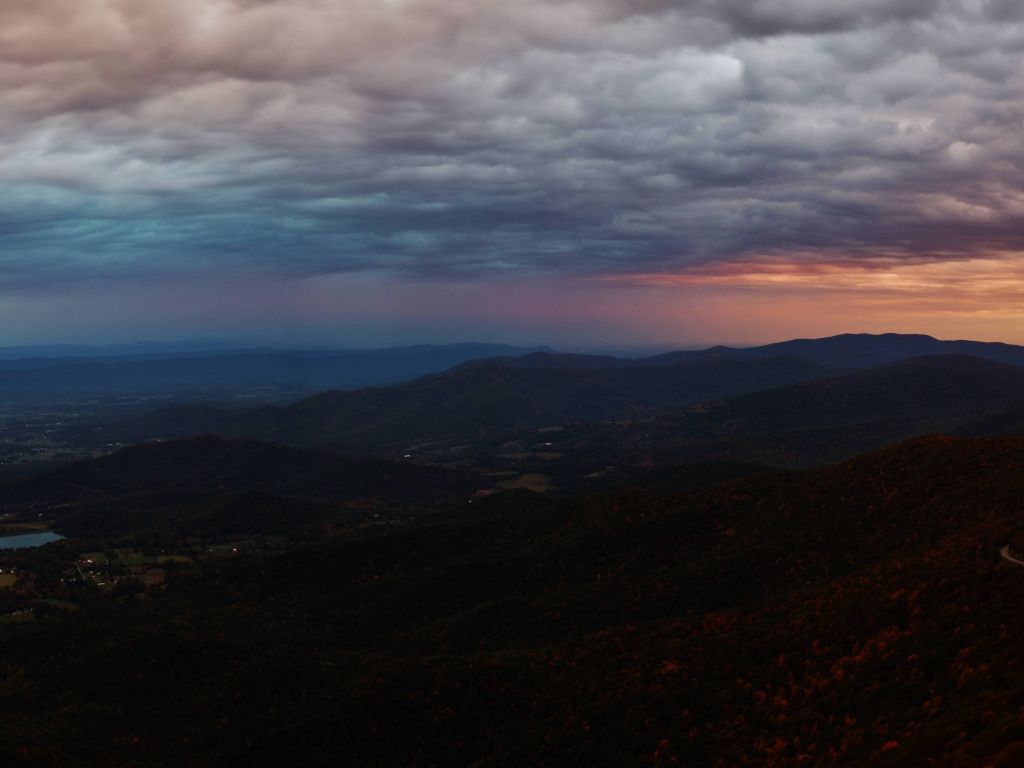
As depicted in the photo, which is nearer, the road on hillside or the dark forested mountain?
the dark forested mountain

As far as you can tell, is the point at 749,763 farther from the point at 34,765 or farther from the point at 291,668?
the point at 34,765

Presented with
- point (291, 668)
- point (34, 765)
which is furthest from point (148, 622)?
point (34, 765)

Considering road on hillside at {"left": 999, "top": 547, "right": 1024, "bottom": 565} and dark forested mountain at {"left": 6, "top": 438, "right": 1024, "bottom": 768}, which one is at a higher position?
road on hillside at {"left": 999, "top": 547, "right": 1024, "bottom": 565}

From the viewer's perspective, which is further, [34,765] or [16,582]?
[16,582]

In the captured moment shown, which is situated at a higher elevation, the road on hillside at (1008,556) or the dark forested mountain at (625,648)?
the road on hillside at (1008,556)

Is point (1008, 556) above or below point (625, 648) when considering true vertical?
above

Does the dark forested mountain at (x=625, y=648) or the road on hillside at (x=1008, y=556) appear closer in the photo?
the dark forested mountain at (x=625, y=648)

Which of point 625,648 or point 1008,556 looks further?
point 625,648

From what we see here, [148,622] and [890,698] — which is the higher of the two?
[890,698]
